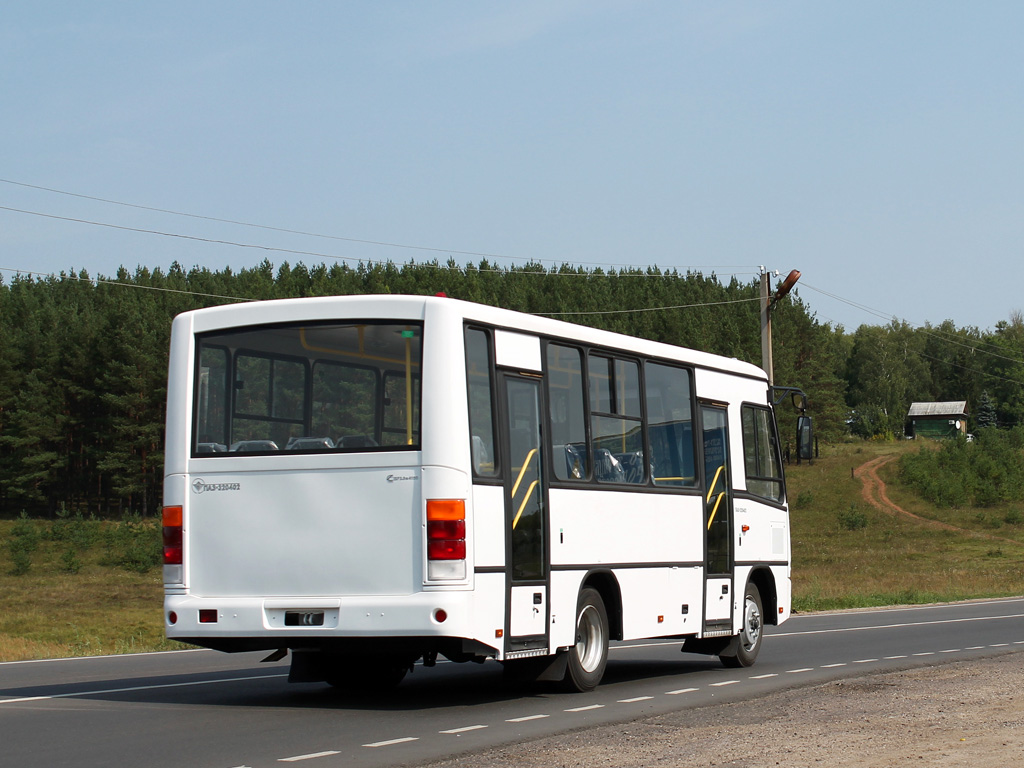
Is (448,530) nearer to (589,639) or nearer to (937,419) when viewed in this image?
(589,639)

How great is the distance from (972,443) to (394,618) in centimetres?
9692

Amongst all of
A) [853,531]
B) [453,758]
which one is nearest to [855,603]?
[453,758]

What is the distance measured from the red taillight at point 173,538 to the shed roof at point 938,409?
149252mm

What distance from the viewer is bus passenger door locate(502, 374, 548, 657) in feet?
35.9

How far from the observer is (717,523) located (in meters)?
14.7

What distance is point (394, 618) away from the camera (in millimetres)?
10289

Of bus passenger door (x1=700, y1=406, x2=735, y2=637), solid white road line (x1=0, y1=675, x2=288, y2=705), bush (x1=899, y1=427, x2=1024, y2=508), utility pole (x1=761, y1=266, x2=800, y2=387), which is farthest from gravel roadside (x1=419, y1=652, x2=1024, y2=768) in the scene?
bush (x1=899, y1=427, x2=1024, y2=508)

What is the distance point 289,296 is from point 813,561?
64399 millimetres

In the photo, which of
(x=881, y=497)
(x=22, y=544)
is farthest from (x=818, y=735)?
(x=881, y=497)

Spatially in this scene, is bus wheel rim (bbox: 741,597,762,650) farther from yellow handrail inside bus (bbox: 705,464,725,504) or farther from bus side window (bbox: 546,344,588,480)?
bus side window (bbox: 546,344,588,480)

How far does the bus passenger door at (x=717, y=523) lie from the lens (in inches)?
567

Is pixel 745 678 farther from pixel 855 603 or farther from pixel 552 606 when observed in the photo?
pixel 855 603

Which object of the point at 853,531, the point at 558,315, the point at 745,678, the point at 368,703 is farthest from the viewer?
the point at 558,315

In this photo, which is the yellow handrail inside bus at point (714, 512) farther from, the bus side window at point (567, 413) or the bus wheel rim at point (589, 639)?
the bus side window at point (567, 413)
